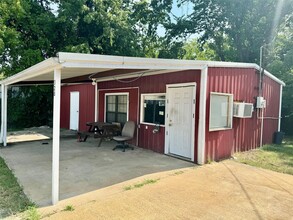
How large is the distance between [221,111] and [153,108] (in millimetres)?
2083

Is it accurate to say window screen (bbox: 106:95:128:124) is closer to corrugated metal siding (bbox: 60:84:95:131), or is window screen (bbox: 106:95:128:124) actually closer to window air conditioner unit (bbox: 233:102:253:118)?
corrugated metal siding (bbox: 60:84:95:131)

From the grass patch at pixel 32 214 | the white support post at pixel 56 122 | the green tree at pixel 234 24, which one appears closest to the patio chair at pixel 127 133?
the white support post at pixel 56 122

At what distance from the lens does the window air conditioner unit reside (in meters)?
6.65

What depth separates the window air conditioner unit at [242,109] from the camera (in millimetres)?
6648

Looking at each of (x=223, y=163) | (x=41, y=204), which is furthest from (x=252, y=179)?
(x=41, y=204)

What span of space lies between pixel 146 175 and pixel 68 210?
6.46 ft

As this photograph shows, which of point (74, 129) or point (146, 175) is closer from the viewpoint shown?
point (146, 175)

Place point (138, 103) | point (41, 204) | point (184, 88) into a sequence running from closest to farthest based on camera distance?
point (41, 204)
point (184, 88)
point (138, 103)

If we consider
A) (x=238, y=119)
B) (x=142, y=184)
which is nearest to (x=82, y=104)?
(x=238, y=119)

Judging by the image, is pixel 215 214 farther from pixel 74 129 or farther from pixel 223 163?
pixel 74 129

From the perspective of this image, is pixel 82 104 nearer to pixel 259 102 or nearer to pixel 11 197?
pixel 259 102

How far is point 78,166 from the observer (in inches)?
222

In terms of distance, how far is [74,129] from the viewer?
12.7 meters

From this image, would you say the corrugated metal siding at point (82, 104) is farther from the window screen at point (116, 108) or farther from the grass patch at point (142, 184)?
the grass patch at point (142, 184)
